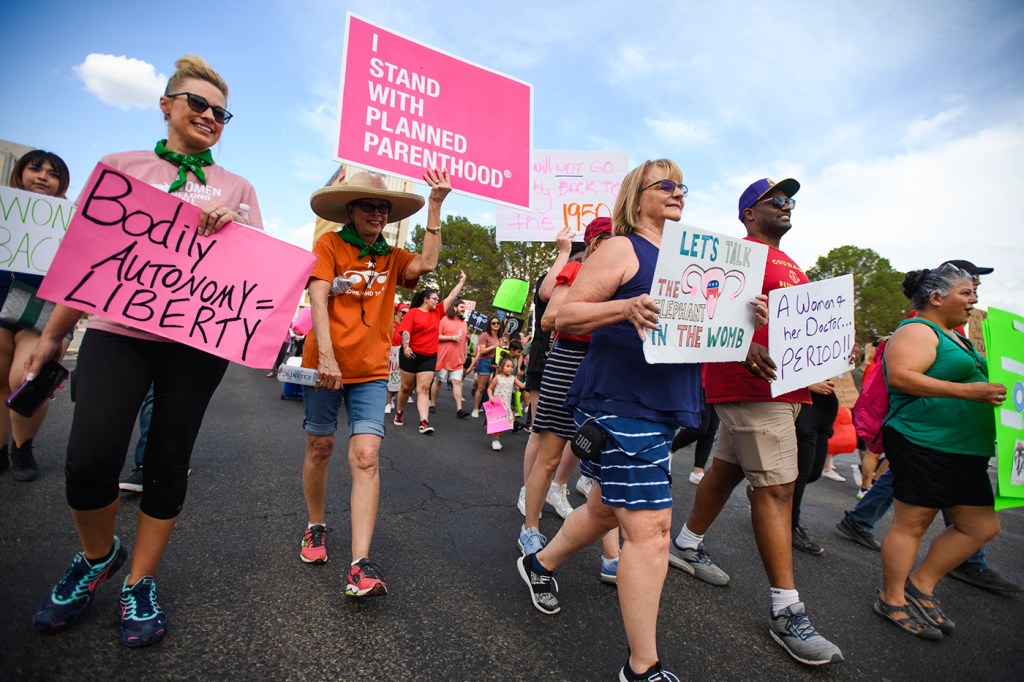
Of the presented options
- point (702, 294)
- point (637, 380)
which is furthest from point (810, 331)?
point (637, 380)

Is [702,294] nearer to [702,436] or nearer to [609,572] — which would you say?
[609,572]

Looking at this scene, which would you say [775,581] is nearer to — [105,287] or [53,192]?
[105,287]

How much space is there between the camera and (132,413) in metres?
1.86

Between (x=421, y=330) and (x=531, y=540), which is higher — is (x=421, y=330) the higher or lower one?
the higher one

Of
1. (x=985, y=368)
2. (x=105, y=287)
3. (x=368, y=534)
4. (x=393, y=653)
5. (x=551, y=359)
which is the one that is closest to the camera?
(x=105, y=287)

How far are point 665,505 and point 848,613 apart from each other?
1.82m

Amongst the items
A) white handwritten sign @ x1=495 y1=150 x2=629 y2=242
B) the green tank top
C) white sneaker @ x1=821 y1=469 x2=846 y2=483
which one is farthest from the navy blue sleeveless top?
white sneaker @ x1=821 y1=469 x2=846 y2=483

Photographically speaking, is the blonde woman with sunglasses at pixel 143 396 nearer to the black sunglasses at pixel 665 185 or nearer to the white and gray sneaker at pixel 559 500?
the black sunglasses at pixel 665 185

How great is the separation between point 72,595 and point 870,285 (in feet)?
141

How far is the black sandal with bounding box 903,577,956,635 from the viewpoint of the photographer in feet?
9.06

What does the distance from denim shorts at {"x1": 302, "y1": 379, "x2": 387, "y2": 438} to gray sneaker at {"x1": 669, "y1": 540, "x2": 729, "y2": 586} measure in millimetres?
1894

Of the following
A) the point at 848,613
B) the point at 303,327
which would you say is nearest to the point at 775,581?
the point at 848,613

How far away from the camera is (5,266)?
310 cm

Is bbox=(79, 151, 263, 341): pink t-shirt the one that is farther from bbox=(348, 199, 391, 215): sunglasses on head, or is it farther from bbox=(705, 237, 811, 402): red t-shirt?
bbox=(705, 237, 811, 402): red t-shirt
